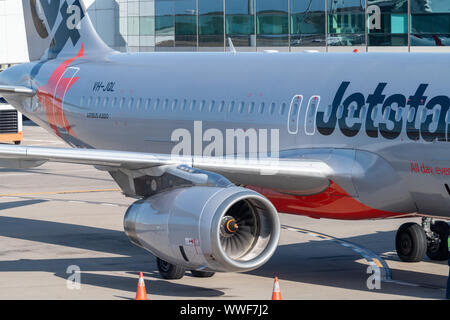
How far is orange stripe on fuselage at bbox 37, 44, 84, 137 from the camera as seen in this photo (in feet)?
81.4

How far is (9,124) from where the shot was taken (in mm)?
47938

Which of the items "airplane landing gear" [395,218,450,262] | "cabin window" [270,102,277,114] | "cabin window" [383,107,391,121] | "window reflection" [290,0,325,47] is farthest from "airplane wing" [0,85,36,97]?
"window reflection" [290,0,325,47]

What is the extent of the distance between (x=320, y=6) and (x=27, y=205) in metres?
32.4

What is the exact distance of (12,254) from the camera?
20062mm

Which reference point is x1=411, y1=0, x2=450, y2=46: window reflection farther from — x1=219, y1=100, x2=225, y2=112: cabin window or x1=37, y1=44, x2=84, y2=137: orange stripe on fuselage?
x1=219, y1=100, x2=225, y2=112: cabin window

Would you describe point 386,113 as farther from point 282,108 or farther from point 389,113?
point 282,108

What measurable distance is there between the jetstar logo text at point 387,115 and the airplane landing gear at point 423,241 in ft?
13.1

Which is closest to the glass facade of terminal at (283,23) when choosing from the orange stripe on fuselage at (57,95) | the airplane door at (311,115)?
the orange stripe on fuselage at (57,95)

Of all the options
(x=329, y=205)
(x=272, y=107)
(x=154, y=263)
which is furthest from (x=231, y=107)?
(x=154, y=263)

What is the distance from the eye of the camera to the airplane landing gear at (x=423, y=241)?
65.1 ft

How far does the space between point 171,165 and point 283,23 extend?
42.6 meters

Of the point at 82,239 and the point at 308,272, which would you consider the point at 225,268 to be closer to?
the point at 308,272

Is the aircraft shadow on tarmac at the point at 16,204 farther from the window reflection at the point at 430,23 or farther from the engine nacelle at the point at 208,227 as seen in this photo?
the window reflection at the point at 430,23

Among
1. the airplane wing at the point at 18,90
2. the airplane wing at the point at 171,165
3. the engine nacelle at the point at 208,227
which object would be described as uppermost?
the airplane wing at the point at 18,90
